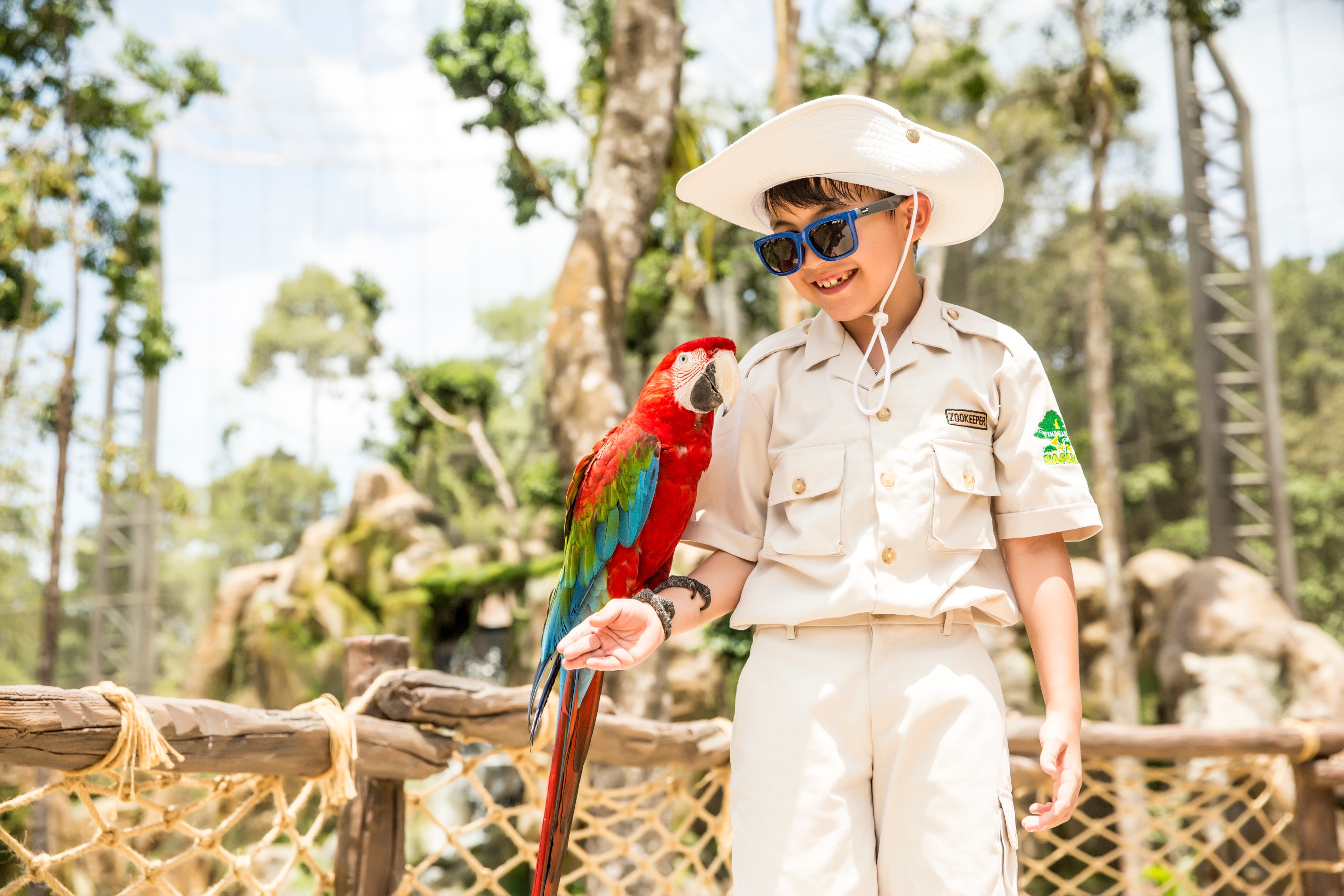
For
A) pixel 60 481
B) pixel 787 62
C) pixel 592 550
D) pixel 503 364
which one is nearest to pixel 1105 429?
pixel 787 62

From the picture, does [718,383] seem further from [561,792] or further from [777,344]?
[561,792]

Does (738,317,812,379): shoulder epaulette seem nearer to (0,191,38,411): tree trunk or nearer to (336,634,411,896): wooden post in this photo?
(336,634,411,896): wooden post

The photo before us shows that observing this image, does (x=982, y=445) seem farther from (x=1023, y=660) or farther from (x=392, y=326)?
(x=392, y=326)

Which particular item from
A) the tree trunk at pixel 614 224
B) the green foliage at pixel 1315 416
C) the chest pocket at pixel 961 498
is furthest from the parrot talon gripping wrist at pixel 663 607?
the green foliage at pixel 1315 416

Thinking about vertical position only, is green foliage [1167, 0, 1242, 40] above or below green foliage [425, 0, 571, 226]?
above

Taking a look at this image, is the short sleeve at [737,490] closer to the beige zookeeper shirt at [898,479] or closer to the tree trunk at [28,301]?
the beige zookeeper shirt at [898,479]

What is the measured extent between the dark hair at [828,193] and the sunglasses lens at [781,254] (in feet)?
0.18

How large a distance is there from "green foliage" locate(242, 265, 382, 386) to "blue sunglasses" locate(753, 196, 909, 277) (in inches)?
549

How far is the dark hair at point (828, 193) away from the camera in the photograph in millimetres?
1049

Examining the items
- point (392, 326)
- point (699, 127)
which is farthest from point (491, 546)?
point (699, 127)

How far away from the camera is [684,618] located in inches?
40.0

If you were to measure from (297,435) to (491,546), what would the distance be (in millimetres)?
5760

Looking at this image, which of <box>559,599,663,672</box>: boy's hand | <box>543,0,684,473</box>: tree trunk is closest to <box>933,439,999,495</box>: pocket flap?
<box>559,599,663,672</box>: boy's hand

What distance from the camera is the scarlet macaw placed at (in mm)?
1013
